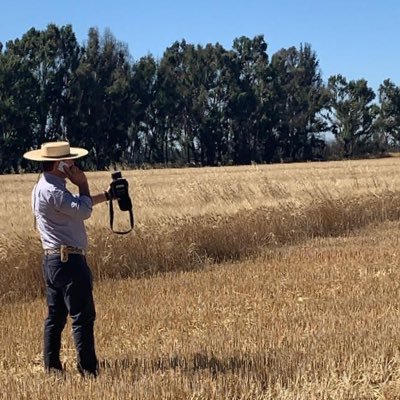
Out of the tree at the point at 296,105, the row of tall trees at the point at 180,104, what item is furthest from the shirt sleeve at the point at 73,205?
the tree at the point at 296,105

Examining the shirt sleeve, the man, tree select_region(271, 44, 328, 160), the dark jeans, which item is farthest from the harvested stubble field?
tree select_region(271, 44, 328, 160)

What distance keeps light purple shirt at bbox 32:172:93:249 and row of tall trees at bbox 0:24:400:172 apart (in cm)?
4769

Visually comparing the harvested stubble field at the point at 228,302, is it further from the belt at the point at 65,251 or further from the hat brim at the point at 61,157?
the hat brim at the point at 61,157

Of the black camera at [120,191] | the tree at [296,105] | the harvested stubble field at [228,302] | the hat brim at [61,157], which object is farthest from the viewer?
the tree at [296,105]

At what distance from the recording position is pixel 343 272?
9422 mm

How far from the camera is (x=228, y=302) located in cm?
798

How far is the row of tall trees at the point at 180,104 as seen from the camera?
58.4m

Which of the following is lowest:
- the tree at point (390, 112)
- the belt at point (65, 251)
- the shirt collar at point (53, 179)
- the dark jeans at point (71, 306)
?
the dark jeans at point (71, 306)

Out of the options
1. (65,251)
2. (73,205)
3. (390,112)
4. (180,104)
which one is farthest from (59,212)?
(390,112)

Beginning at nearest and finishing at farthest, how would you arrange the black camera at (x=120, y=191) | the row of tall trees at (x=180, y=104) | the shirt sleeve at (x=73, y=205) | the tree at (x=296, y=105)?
1. the shirt sleeve at (x=73, y=205)
2. the black camera at (x=120, y=191)
3. the row of tall trees at (x=180, y=104)
4. the tree at (x=296, y=105)

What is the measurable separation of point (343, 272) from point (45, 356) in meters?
5.14

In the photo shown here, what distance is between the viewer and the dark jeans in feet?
16.6

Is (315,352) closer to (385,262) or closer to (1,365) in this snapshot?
(1,365)

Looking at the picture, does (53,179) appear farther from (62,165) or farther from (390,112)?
(390,112)
